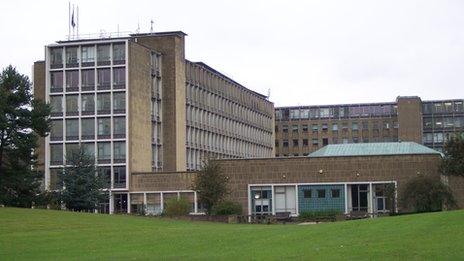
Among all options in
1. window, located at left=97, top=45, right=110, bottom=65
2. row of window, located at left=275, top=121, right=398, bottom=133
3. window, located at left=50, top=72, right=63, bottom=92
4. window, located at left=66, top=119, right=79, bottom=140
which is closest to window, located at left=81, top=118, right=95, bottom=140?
window, located at left=66, top=119, right=79, bottom=140

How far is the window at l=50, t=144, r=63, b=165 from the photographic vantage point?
101 m

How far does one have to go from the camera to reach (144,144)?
102750 mm

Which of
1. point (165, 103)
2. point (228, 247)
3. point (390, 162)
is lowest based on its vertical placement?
point (228, 247)

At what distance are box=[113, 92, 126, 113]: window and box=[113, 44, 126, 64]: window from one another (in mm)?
4291

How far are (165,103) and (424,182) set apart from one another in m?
46.9

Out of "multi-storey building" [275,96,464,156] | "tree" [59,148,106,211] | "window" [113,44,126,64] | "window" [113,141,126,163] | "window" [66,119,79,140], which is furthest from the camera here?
"multi-storey building" [275,96,464,156]

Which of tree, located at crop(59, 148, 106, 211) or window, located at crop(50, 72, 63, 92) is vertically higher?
window, located at crop(50, 72, 63, 92)

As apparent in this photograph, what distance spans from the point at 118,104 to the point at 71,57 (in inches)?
363

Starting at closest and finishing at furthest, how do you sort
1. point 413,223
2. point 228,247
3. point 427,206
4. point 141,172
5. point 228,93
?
point 228,247 < point 413,223 < point 427,206 < point 141,172 < point 228,93

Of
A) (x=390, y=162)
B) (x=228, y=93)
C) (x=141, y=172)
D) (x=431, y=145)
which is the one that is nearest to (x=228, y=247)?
(x=390, y=162)

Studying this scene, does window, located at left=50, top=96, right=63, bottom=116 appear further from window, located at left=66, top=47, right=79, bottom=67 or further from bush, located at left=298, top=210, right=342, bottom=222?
bush, located at left=298, top=210, right=342, bottom=222

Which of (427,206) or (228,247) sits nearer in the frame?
(228,247)

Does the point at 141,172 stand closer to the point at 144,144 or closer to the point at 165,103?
the point at 144,144

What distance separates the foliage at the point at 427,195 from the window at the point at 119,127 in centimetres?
4132
